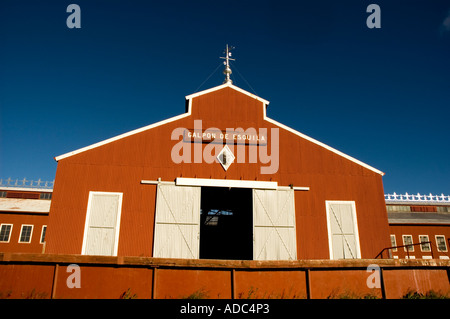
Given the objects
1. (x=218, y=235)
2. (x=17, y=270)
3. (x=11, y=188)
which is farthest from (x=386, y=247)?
(x=11, y=188)

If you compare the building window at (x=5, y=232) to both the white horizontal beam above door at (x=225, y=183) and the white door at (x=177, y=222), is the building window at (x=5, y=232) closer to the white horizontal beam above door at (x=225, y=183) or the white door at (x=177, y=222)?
Result: the white horizontal beam above door at (x=225, y=183)

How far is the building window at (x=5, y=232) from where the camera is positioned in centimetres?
2830

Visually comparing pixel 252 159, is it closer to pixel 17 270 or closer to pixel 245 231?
pixel 245 231

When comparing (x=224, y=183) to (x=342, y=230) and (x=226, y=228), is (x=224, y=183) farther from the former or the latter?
(x=226, y=228)

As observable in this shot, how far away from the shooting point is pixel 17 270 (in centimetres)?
650

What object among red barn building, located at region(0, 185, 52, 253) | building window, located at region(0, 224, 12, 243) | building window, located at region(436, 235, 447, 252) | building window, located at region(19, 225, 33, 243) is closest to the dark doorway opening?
red barn building, located at region(0, 185, 52, 253)

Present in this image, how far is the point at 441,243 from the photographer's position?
2991 centimetres

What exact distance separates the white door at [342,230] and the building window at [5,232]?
2841cm

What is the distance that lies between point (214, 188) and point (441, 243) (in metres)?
26.7

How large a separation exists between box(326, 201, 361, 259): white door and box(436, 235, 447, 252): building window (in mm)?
21425

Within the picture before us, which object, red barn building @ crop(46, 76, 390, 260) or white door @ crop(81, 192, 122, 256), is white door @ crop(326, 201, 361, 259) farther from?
white door @ crop(81, 192, 122, 256)

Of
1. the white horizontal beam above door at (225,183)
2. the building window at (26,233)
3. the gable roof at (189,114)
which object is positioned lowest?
the white horizontal beam above door at (225,183)

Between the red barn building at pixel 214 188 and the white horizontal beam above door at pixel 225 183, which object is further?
the white horizontal beam above door at pixel 225 183

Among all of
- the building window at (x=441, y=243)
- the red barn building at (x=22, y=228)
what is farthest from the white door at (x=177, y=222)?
the building window at (x=441, y=243)
